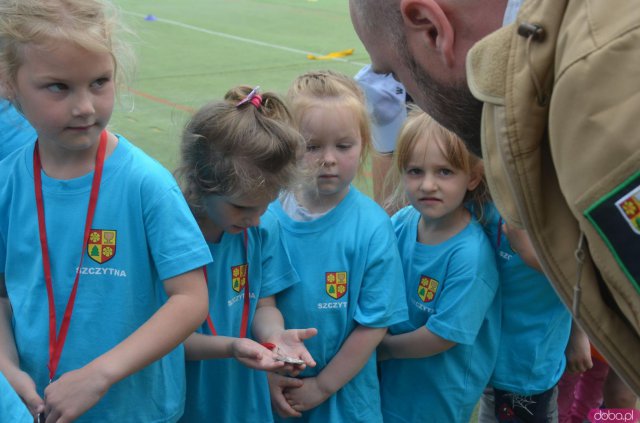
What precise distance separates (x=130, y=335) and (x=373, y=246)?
38.0 inches

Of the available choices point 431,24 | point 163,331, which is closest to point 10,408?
point 163,331

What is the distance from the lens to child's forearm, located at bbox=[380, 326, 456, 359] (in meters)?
3.16

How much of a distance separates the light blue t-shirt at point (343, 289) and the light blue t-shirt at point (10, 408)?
1338 millimetres

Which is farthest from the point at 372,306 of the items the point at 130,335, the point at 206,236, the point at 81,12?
the point at 81,12

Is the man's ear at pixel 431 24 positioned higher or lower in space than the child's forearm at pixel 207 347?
higher

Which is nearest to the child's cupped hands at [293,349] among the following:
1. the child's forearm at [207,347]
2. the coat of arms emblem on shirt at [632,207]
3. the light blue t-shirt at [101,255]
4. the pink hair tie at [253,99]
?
the child's forearm at [207,347]

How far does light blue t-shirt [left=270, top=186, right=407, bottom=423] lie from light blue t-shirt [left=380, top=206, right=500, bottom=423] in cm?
17

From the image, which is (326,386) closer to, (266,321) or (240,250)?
(266,321)

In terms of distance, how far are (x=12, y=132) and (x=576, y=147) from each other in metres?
2.71

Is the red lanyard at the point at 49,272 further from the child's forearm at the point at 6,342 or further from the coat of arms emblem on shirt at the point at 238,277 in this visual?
the coat of arms emblem on shirt at the point at 238,277

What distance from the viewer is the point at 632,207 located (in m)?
1.13

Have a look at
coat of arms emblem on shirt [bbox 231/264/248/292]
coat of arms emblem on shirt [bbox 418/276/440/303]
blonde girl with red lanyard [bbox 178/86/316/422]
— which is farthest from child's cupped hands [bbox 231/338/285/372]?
coat of arms emblem on shirt [bbox 418/276/440/303]

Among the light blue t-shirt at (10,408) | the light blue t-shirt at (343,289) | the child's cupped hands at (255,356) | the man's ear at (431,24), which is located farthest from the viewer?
the light blue t-shirt at (343,289)

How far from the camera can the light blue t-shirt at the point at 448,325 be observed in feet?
10.3
